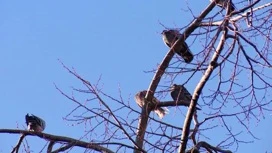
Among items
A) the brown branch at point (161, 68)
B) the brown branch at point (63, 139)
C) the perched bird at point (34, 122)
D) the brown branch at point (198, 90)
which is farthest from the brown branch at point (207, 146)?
the perched bird at point (34, 122)

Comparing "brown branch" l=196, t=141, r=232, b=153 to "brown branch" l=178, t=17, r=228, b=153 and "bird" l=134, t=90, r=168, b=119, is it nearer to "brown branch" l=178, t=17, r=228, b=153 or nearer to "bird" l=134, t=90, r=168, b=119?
"brown branch" l=178, t=17, r=228, b=153

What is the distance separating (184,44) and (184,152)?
1.18 metres

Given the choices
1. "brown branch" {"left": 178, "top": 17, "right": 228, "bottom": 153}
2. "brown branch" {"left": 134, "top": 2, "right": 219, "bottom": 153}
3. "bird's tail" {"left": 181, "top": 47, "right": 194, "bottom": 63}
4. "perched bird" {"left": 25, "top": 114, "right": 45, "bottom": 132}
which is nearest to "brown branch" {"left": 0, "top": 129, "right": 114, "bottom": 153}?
"brown branch" {"left": 134, "top": 2, "right": 219, "bottom": 153}

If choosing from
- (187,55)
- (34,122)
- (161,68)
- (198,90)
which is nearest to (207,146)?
(198,90)

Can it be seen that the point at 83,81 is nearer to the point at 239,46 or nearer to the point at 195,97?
the point at 195,97

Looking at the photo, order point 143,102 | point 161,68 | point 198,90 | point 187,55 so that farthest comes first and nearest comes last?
point 143,102 < point 161,68 < point 187,55 < point 198,90

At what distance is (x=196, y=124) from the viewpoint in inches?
186

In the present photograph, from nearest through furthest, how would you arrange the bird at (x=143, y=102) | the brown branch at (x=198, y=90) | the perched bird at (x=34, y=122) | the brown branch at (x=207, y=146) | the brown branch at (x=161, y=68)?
the brown branch at (x=198, y=90) → the brown branch at (x=207, y=146) → the brown branch at (x=161, y=68) → the bird at (x=143, y=102) → the perched bird at (x=34, y=122)

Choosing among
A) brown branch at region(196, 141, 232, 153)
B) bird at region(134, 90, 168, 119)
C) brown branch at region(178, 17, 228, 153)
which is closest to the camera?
brown branch at region(178, 17, 228, 153)

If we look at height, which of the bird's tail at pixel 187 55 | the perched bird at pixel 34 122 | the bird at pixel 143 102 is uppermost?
the perched bird at pixel 34 122

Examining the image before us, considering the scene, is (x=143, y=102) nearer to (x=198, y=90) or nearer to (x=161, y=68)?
(x=161, y=68)

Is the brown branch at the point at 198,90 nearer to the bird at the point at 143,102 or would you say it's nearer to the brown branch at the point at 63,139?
the brown branch at the point at 63,139

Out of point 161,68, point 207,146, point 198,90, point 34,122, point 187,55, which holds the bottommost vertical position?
point 207,146

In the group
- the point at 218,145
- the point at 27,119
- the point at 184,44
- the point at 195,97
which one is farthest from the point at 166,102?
the point at 27,119
